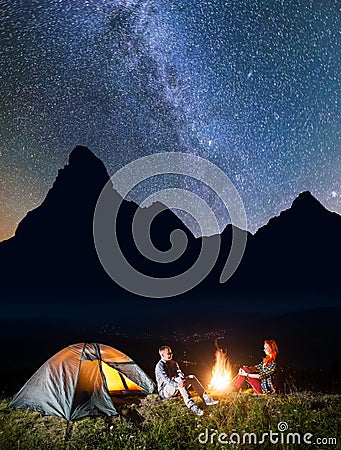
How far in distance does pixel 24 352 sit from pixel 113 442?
47086mm

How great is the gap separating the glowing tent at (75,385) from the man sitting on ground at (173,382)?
4.26ft

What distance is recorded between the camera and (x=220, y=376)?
37.9 ft

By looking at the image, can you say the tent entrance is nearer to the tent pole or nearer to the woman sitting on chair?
the tent pole

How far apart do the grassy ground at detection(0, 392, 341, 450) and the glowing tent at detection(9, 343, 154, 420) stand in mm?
270

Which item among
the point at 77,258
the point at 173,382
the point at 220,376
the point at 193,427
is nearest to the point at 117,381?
the point at 173,382

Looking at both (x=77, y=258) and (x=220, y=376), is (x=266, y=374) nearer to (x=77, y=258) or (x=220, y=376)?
(x=220, y=376)

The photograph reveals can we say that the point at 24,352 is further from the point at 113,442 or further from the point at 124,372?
the point at 113,442

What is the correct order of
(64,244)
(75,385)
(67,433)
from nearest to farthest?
(67,433)
(75,385)
(64,244)

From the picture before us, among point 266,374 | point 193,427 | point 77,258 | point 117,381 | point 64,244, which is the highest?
point 64,244

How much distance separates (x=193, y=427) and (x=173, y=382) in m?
1.70

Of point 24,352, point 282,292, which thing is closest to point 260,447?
point 24,352

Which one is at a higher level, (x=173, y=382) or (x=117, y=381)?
(x=173, y=382)

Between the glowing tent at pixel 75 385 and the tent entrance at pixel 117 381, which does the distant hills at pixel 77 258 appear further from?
the glowing tent at pixel 75 385

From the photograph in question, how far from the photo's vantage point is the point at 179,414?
29.1ft
